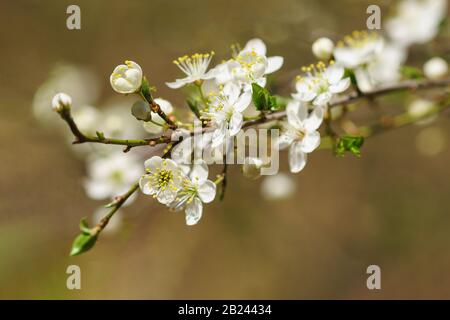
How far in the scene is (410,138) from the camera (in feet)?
10.1

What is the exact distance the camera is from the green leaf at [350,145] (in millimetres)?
1050

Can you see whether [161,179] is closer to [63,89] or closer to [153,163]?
[153,163]

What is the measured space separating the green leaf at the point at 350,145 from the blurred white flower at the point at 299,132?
54 mm

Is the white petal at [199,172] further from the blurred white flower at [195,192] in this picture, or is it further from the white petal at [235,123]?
the white petal at [235,123]

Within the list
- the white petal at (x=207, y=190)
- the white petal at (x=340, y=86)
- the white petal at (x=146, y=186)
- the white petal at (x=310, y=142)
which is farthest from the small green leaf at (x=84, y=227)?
the white petal at (x=340, y=86)

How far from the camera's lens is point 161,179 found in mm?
1052

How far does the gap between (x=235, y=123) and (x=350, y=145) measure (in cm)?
25

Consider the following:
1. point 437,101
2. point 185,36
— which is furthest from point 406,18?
point 185,36

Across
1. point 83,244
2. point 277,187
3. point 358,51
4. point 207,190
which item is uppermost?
point 358,51

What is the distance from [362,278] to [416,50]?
157 centimetres

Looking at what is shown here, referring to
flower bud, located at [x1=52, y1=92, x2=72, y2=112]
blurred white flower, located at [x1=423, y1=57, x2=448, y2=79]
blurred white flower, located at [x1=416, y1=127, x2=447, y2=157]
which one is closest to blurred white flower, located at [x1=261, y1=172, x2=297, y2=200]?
blurred white flower, located at [x1=416, y1=127, x2=447, y2=157]

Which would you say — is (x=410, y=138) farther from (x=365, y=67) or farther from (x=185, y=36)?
(x=365, y=67)

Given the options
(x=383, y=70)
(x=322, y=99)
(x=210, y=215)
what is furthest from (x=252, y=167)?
(x=210, y=215)

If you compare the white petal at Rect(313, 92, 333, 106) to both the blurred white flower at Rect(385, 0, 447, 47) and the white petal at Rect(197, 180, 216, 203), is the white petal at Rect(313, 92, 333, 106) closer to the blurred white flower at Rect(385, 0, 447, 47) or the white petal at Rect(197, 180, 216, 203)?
the white petal at Rect(197, 180, 216, 203)
